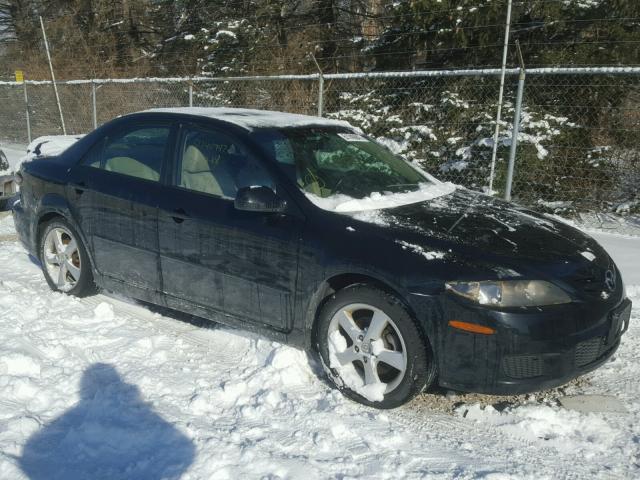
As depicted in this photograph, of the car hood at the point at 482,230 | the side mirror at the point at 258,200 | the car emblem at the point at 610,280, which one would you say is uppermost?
the side mirror at the point at 258,200

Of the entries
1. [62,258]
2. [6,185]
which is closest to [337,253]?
[62,258]

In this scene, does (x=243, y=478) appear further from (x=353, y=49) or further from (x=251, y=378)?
(x=353, y=49)

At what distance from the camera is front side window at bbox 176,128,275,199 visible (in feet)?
12.2

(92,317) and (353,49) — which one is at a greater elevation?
(353,49)

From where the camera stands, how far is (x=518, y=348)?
9.43 ft

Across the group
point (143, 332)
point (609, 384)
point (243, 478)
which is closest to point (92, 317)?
point (143, 332)

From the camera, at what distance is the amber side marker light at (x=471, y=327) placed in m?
2.88

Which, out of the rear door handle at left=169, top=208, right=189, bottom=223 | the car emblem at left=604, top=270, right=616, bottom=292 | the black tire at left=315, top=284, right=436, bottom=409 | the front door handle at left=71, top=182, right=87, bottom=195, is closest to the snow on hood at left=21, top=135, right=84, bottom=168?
the front door handle at left=71, top=182, right=87, bottom=195

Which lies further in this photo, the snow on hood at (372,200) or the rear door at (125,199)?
the rear door at (125,199)

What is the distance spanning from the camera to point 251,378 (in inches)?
136

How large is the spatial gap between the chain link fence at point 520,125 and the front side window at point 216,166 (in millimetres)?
3935

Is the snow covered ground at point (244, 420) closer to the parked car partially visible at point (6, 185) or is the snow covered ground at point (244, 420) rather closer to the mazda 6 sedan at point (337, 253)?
the mazda 6 sedan at point (337, 253)

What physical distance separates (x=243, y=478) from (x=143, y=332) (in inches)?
74.5

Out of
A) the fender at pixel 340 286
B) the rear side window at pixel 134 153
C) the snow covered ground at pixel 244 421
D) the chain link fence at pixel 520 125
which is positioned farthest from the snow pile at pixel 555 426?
the chain link fence at pixel 520 125
